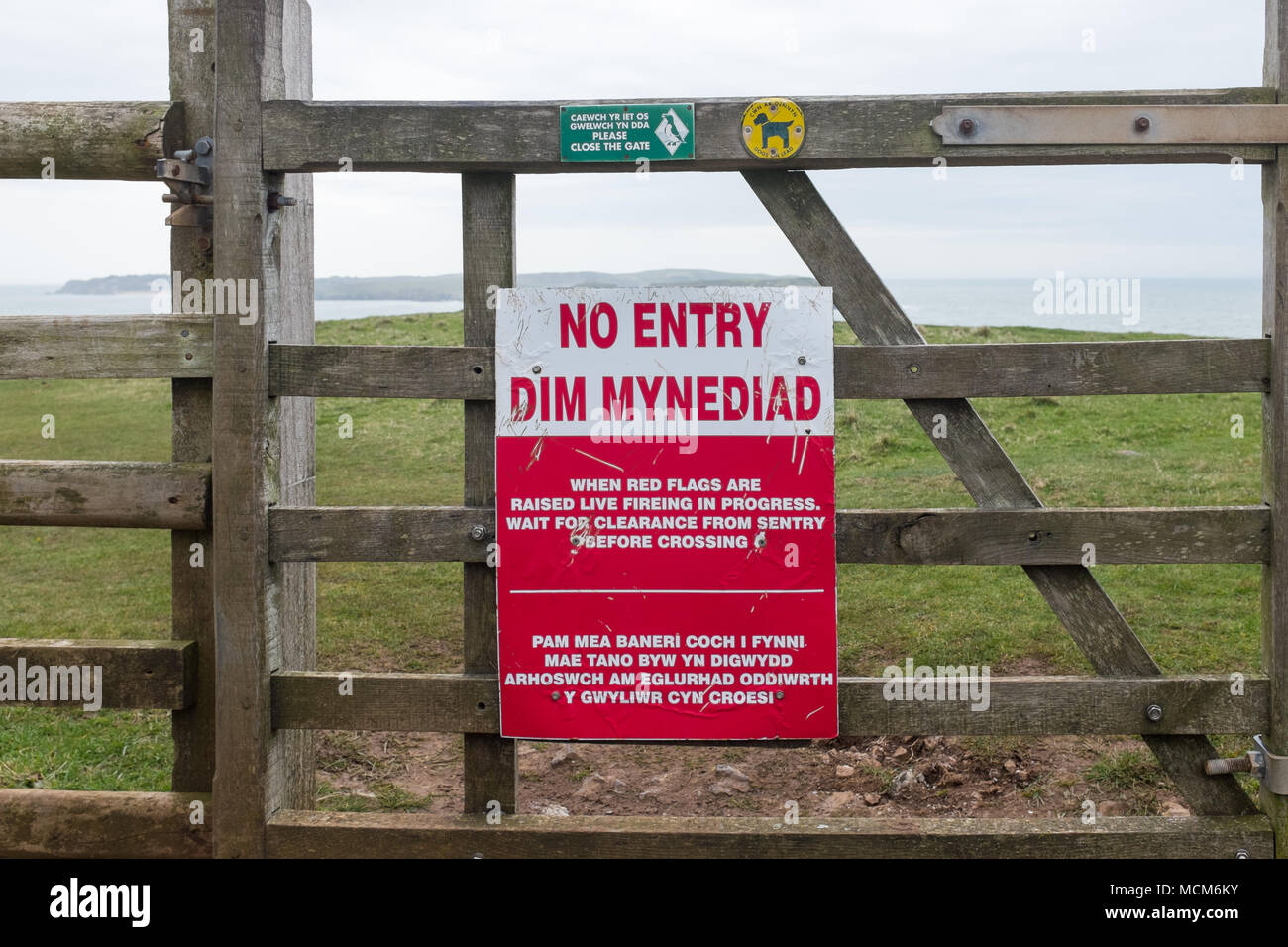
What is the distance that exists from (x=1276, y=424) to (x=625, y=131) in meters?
2.85

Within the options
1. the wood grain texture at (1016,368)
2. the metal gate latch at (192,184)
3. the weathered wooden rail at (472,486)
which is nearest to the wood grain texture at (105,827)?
the weathered wooden rail at (472,486)

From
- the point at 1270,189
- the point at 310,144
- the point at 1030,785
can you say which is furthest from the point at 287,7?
the point at 1030,785

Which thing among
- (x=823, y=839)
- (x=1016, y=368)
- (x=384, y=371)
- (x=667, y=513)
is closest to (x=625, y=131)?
(x=384, y=371)

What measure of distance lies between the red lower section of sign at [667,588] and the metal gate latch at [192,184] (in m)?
1.63

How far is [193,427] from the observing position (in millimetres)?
5016

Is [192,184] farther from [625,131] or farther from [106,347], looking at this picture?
[625,131]

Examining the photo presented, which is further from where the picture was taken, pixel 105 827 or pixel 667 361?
pixel 105 827

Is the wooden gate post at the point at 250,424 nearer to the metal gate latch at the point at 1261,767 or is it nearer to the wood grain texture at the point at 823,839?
the wood grain texture at the point at 823,839

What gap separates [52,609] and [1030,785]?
26.3ft

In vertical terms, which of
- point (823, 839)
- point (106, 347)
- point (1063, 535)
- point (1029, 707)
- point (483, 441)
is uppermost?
point (106, 347)

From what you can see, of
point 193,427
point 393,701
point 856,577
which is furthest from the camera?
point 856,577

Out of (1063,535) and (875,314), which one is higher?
(875,314)

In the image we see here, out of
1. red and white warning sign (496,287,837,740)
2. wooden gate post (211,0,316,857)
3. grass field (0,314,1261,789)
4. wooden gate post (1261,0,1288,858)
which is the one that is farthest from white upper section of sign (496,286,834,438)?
grass field (0,314,1261,789)

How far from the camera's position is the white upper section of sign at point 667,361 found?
468cm
